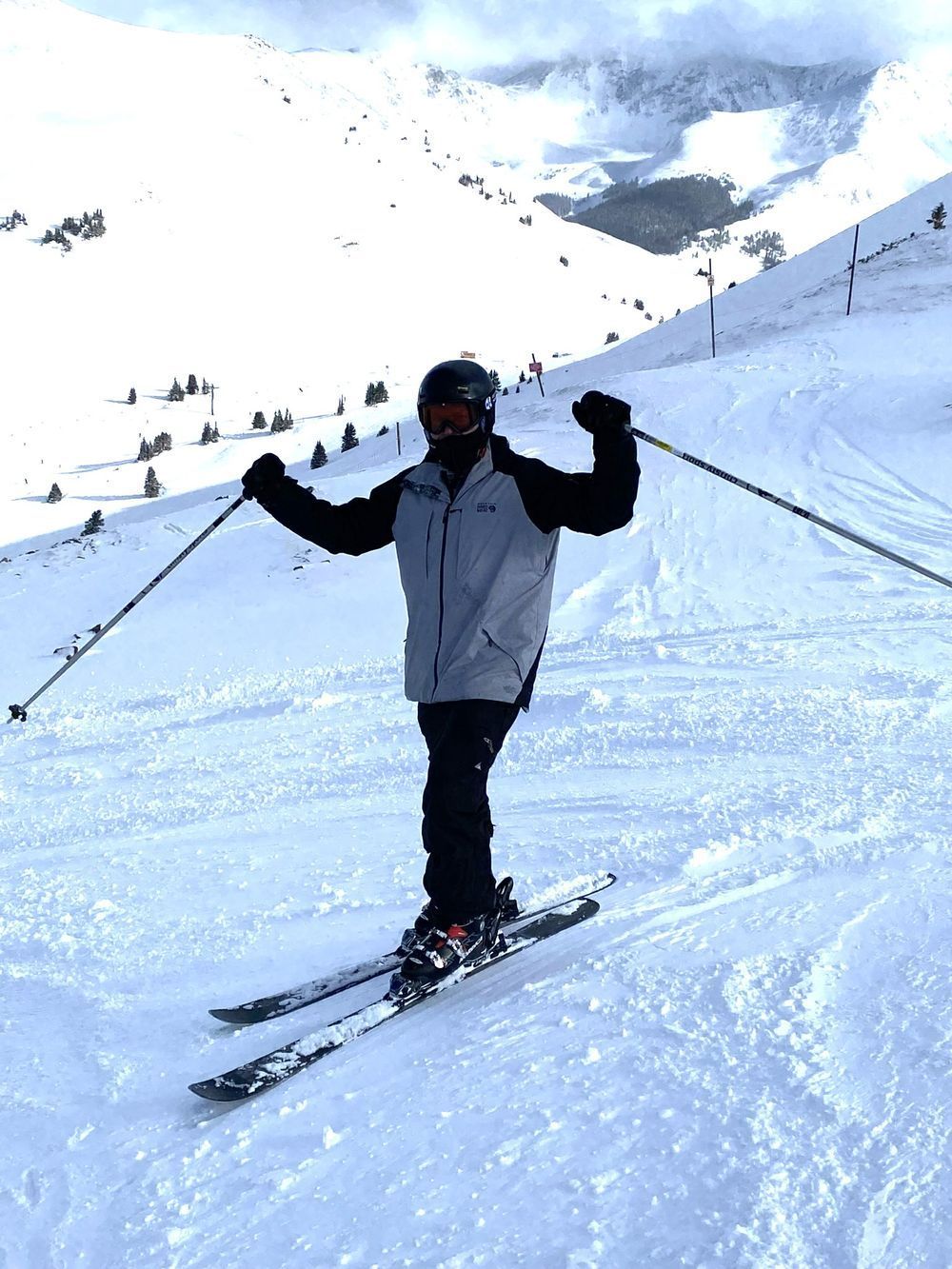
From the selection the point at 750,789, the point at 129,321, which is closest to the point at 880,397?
the point at 750,789

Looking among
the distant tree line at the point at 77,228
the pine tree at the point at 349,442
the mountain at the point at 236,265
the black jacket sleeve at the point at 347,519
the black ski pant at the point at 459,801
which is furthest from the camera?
the distant tree line at the point at 77,228

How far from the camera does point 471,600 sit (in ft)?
Result: 10.1

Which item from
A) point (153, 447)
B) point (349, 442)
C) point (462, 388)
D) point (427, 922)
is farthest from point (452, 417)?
point (153, 447)

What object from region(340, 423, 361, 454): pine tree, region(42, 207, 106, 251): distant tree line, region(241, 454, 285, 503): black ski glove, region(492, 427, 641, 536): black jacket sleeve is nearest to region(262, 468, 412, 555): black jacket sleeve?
region(241, 454, 285, 503): black ski glove

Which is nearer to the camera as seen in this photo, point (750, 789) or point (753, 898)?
point (753, 898)

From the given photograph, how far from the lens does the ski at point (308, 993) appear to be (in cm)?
293

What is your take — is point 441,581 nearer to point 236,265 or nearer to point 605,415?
point 605,415

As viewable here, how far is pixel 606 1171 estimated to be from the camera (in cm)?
214

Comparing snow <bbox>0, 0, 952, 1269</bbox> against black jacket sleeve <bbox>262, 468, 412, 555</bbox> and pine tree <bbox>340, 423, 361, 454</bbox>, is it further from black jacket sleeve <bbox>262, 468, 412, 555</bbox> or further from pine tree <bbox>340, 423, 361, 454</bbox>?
pine tree <bbox>340, 423, 361, 454</bbox>

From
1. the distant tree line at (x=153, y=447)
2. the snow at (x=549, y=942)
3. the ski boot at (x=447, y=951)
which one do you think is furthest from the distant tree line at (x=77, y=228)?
the ski boot at (x=447, y=951)

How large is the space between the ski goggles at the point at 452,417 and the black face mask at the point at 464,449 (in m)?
0.03

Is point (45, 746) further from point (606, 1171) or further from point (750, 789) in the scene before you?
point (606, 1171)

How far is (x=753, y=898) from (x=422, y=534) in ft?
5.48

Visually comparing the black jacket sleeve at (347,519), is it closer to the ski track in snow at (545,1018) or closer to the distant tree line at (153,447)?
the ski track in snow at (545,1018)
